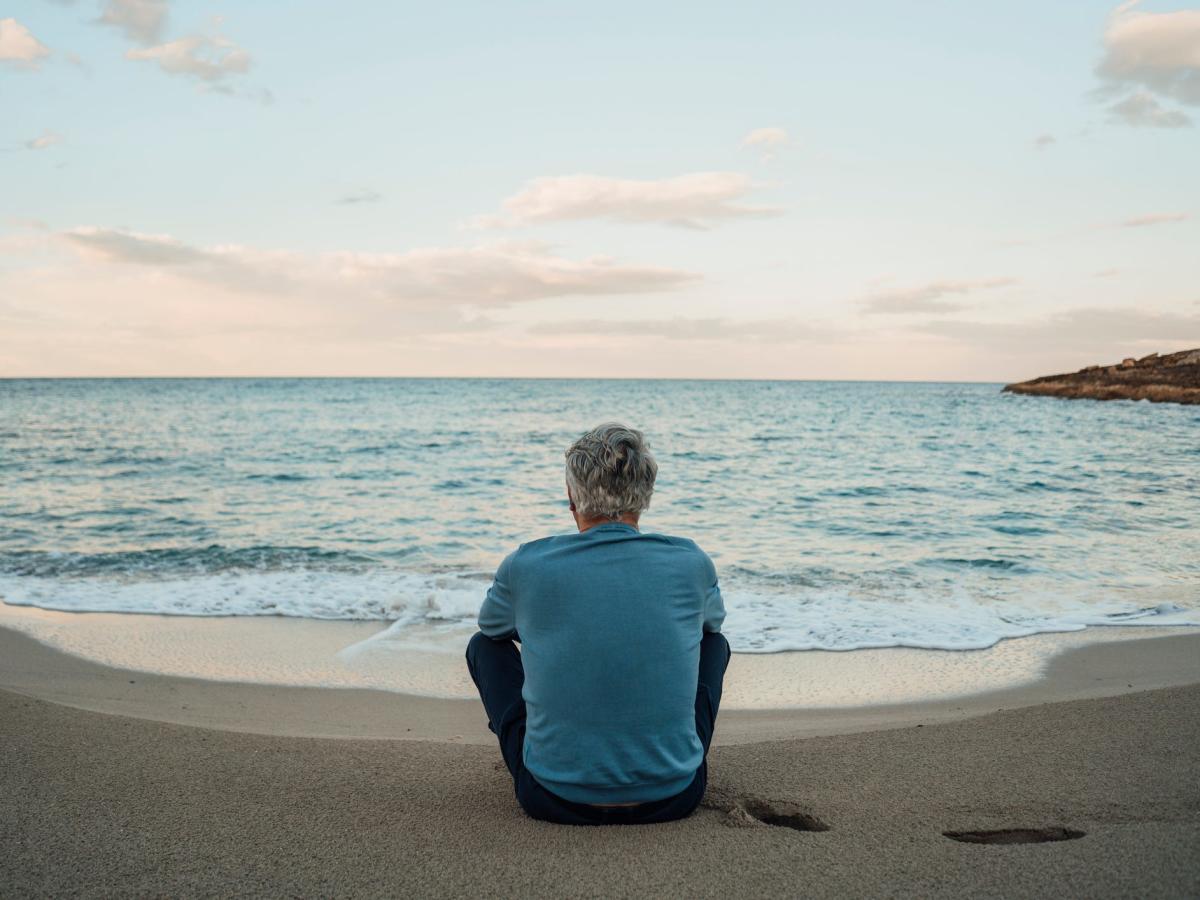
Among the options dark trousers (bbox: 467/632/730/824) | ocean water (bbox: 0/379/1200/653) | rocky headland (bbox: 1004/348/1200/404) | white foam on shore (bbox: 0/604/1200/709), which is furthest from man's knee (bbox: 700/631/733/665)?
rocky headland (bbox: 1004/348/1200/404)

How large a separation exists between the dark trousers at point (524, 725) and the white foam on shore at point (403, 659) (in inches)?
85.3

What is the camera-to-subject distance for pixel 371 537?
10.9 meters

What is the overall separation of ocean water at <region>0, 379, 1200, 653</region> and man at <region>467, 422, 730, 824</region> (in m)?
3.60

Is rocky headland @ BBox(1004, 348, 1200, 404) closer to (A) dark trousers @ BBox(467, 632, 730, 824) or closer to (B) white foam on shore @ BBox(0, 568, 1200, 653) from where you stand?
(B) white foam on shore @ BBox(0, 568, 1200, 653)

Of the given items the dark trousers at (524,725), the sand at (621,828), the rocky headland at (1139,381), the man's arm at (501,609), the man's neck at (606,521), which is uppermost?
the rocky headland at (1139,381)

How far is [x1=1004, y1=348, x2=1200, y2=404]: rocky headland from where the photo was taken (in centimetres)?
5167

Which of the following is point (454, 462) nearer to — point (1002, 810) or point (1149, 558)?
point (1149, 558)

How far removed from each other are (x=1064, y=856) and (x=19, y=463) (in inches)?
866

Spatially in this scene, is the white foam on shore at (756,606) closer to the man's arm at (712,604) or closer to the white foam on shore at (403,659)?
the white foam on shore at (403,659)

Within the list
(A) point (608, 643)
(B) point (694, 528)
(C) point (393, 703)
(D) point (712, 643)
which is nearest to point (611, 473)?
(A) point (608, 643)

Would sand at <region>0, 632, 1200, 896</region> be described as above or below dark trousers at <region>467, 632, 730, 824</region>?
below

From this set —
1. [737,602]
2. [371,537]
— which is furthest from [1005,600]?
[371,537]

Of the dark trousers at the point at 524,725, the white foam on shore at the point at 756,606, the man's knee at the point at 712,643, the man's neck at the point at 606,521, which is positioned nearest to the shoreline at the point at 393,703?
the white foam on shore at the point at 756,606

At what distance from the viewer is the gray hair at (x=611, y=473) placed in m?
2.51
